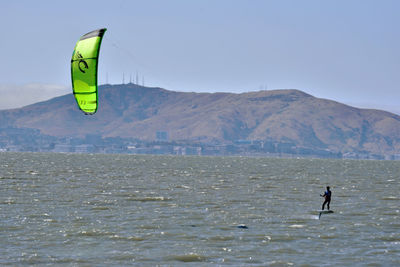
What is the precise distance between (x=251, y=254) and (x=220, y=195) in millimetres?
26613

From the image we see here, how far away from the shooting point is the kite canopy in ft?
111

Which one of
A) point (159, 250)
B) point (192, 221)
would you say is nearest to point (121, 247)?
point (159, 250)

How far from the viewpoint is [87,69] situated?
34.1 meters

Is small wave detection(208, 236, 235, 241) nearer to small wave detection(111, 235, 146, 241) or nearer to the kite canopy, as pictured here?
small wave detection(111, 235, 146, 241)

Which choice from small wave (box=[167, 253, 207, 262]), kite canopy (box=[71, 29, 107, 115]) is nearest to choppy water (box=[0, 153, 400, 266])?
small wave (box=[167, 253, 207, 262])

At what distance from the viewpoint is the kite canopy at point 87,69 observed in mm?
33844

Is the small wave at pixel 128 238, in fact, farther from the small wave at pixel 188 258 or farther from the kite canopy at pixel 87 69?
the kite canopy at pixel 87 69

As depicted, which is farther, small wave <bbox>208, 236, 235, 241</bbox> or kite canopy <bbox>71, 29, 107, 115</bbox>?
kite canopy <bbox>71, 29, 107, 115</bbox>

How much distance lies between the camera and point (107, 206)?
42.6 meters

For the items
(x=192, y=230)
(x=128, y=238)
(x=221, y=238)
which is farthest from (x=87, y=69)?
(x=221, y=238)

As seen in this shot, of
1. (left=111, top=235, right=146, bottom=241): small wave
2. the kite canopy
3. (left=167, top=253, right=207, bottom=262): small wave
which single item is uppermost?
the kite canopy

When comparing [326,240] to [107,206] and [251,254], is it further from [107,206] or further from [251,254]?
[107,206]

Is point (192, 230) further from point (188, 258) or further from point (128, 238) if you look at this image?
point (188, 258)

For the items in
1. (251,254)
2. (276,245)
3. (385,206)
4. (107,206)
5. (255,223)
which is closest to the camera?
(251,254)
